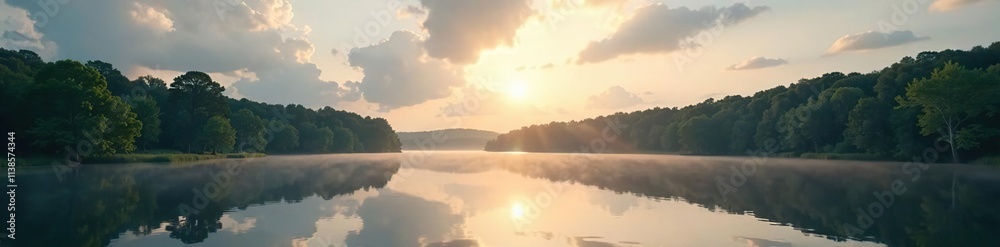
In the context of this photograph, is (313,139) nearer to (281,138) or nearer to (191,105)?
(281,138)

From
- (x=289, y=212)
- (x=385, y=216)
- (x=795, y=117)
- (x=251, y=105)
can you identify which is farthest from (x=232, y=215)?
(x=251, y=105)

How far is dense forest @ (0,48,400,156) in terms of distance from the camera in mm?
63750

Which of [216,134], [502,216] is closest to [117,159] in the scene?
[216,134]

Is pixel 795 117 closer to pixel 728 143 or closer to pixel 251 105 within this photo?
pixel 728 143

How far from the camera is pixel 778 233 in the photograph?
1819 centimetres

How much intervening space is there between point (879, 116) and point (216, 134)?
11747cm

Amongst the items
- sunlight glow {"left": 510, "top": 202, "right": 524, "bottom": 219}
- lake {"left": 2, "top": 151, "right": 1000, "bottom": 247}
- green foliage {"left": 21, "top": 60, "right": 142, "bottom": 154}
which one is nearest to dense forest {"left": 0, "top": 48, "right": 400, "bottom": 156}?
green foliage {"left": 21, "top": 60, "right": 142, "bottom": 154}

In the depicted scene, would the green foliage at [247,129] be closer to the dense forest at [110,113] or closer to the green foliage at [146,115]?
the dense forest at [110,113]

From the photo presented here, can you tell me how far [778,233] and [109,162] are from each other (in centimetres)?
8040

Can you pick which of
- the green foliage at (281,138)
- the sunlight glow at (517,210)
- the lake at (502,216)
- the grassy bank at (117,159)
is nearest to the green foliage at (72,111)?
the grassy bank at (117,159)

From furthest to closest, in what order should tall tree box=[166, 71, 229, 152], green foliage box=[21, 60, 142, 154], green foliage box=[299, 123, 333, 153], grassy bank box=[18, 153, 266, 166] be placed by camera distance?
green foliage box=[299, 123, 333, 153]
tall tree box=[166, 71, 229, 152]
green foliage box=[21, 60, 142, 154]
grassy bank box=[18, 153, 266, 166]

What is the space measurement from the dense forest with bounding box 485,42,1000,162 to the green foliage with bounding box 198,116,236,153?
4461 inches

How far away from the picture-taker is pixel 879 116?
87.9 m

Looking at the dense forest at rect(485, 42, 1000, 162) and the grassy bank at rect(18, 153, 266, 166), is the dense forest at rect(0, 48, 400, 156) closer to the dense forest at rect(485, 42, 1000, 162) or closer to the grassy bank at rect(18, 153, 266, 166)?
the grassy bank at rect(18, 153, 266, 166)
